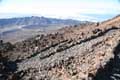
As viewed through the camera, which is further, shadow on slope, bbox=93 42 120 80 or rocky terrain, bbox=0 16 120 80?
rocky terrain, bbox=0 16 120 80

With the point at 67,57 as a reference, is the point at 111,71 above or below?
below

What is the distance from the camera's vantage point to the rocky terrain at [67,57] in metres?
25.0

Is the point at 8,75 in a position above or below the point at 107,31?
below

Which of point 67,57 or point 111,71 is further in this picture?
point 67,57

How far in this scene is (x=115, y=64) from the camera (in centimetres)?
2631

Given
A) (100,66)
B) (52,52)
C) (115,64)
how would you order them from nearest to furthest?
(100,66) < (115,64) < (52,52)

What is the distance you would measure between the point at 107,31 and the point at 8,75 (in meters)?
11.2

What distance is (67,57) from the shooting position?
2988cm

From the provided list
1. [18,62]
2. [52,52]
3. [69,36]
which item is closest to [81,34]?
[69,36]

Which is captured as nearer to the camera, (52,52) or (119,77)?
(119,77)

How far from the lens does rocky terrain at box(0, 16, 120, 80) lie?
25.0 meters

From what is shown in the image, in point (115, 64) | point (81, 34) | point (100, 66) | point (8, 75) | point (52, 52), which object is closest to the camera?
point (100, 66)

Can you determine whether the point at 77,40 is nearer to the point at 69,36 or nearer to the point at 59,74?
the point at 69,36

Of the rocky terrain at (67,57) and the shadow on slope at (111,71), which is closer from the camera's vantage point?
the shadow on slope at (111,71)
